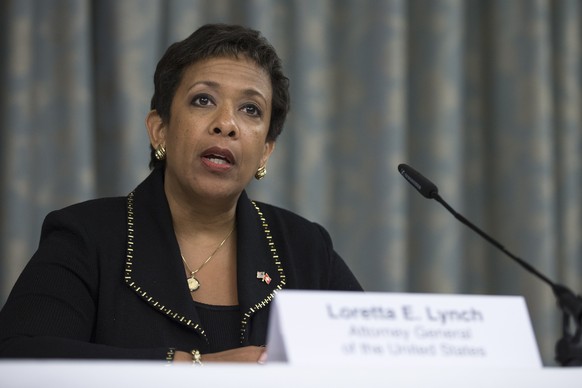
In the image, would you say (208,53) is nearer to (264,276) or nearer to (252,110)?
(252,110)

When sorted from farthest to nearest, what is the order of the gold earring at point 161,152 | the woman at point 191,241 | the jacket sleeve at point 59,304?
the gold earring at point 161,152 < the woman at point 191,241 < the jacket sleeve at point 59,304

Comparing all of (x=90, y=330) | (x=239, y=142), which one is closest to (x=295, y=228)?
(x=239, y=142)

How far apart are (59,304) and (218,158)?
1.71 ft

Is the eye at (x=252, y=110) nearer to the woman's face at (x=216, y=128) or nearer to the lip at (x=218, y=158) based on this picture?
the woman's face at (x=216, y=128)

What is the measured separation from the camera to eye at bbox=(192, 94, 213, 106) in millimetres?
2021

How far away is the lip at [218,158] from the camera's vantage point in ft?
6.49

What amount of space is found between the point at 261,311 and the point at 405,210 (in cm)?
123

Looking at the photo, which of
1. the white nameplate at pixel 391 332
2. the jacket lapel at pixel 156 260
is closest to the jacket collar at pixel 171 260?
the jacket lapel at pixel 156 260

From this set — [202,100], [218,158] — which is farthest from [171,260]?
[202,100]

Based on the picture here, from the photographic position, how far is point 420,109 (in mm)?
3143

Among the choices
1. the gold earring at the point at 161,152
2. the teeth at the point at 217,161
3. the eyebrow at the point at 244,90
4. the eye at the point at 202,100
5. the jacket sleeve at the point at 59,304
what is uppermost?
the eyebrow at the point at 244,90

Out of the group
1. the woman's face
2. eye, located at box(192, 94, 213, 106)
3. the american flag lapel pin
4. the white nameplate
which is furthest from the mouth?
the white nameplate

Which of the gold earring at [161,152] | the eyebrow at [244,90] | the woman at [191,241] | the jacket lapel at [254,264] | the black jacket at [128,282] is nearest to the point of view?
the black jacket at [128,282]

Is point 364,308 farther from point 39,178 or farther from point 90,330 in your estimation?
point 39,178
